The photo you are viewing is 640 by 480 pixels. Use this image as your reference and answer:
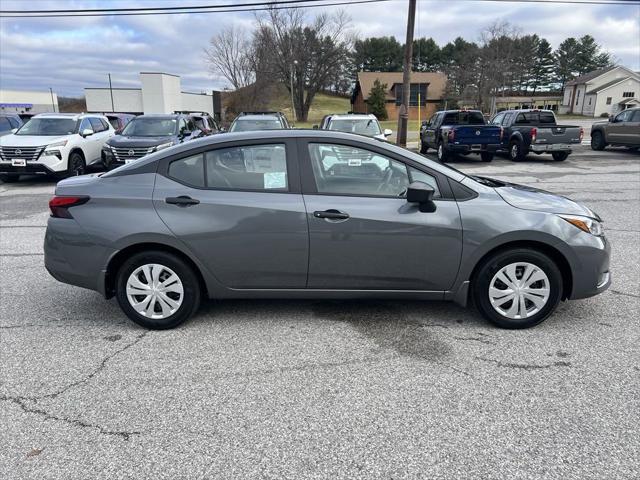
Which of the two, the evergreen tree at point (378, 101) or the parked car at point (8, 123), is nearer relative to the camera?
the parked car at point (8, 123)

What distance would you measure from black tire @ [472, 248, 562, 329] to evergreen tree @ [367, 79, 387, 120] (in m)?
56.1

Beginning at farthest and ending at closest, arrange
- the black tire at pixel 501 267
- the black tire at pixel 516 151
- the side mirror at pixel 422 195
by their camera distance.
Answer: the black tire at pixel 516 151 < the black tire at pixel 501 267 < the side mirror at pixel 422 195

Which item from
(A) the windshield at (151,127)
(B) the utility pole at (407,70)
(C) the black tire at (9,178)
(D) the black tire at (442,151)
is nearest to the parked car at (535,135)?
(D) the black tire at (442,151)

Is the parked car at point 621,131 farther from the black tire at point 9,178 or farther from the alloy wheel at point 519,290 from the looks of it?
the black tire at point 9,178

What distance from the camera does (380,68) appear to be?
9606cm

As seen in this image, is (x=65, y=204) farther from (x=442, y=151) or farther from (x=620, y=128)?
(x=620, y=128)

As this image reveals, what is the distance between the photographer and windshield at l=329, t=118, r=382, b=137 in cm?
1255

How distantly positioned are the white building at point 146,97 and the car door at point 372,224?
47.5 m

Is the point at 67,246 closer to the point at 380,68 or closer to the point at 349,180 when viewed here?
the point at 349,180

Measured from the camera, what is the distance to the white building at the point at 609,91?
64.1 meters

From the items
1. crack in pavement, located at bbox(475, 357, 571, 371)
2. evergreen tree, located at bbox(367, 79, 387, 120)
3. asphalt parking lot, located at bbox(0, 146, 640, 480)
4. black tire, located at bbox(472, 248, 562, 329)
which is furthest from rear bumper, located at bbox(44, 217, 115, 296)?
evergreen tree, located at bbox(367, 79, 387, 120)

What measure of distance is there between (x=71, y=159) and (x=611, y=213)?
1286 centimetres

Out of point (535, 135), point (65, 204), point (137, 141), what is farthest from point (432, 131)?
point (65, 204)

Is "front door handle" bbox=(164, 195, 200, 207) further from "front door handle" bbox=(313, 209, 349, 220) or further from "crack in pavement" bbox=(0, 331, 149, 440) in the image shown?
"crack in pavement" bbox=(0, 331, 149, 440)
